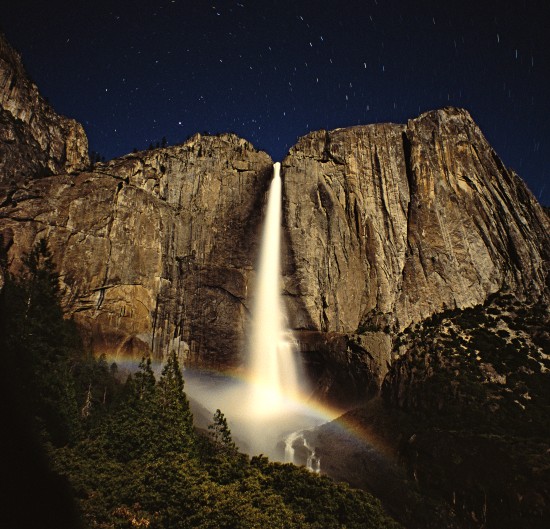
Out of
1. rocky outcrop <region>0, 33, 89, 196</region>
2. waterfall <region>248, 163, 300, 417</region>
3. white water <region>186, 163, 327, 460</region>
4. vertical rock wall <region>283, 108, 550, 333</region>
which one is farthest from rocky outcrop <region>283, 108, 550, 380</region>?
rocky outcrop <region>0, 33, 89, 196</region>

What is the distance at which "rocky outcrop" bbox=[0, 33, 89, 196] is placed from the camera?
69.1m

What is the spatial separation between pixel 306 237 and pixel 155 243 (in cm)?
1811

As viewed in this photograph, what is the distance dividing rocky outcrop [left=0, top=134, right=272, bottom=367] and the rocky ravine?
0.16 m

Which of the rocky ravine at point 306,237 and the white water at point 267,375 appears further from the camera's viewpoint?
the white water at point 267,375

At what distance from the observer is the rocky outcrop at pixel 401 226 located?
176ft

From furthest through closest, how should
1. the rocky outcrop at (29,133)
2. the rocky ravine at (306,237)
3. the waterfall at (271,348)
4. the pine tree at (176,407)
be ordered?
the rocky outcrop at (29,133) < the waterfall at (271,348) < the rocky ravine at (306,237) < the pine tree at (176,407)

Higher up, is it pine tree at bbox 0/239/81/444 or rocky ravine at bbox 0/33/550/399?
rocky ravine at bbox 0/33/550/399

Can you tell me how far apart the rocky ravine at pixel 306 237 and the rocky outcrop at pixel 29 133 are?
1683cm

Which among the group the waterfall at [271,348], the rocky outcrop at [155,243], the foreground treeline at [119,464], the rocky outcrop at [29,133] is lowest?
the foreground treeline at [119,464]

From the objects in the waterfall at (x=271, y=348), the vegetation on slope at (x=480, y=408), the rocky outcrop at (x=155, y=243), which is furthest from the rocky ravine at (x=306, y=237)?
the vegetation on slope at (x=480, y=408)

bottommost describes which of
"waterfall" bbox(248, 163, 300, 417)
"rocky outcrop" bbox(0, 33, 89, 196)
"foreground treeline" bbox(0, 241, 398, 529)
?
"foreground treeline" bbox(0, 241, 398, 529)

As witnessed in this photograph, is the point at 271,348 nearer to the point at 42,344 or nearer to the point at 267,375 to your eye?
the point at 267,375

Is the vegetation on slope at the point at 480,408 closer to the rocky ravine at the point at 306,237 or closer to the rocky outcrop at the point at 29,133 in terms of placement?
the rocky ravine at the point at 306,237

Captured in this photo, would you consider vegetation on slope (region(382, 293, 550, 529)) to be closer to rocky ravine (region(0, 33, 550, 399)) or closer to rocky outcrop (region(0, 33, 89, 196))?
rocky ravine (region(0, 33, 550, 399))
